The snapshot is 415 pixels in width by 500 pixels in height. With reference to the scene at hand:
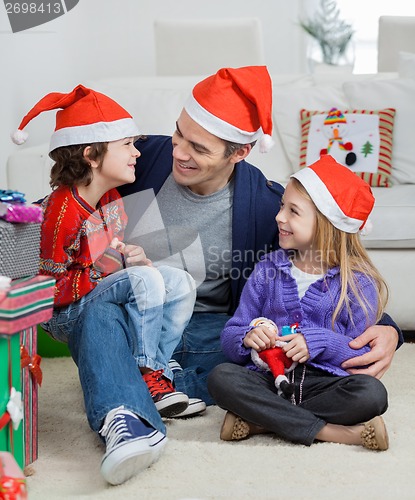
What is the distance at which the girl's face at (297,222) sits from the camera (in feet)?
5.95

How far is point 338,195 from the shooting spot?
70.9 inches

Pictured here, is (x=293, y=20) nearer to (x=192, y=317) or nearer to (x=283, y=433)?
(x=192, y=317)

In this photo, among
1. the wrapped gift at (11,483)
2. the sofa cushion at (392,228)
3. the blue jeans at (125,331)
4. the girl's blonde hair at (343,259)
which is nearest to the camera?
the wrapped gift at (11,483)

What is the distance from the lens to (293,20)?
17.9 ft

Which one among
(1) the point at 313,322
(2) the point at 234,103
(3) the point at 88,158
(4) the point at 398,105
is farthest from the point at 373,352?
(4) the point at 398,105

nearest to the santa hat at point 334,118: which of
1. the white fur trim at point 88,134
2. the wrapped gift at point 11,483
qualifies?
the white fur trim at point 88,134

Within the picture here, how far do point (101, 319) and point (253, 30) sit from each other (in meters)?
2.63

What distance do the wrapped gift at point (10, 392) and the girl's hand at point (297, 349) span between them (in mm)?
587

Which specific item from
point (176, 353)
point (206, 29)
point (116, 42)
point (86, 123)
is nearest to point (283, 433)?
point (176, 353)

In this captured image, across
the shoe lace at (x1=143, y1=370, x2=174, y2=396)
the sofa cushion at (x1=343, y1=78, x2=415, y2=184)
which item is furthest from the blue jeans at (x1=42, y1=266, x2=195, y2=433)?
the sofa cushion at (x1=343, y1=78, x2=415, y2=184)

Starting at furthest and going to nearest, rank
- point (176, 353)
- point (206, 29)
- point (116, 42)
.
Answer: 1. point (116, 42)
2. point (206, 29)
3. point (176, 353)

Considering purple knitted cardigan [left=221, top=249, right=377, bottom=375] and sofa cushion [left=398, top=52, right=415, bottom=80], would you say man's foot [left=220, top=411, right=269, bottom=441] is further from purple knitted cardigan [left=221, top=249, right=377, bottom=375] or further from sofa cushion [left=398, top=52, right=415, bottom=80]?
sofa cushion [left=398, top=52, right=415, bottom=80]

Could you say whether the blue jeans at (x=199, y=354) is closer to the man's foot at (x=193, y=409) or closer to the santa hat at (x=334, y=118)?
the man's foot at (x=193, y=409)

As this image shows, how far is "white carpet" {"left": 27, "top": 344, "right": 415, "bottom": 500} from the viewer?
4.61 ft
